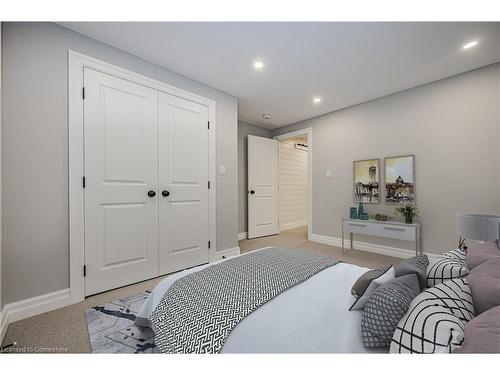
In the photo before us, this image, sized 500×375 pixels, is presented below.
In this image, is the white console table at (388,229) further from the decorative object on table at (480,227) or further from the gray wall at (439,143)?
the decorative object on table at (480,227)

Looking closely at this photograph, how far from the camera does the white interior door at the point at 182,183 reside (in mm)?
2547

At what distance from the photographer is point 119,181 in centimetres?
222

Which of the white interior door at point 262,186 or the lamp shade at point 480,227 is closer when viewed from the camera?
the lamp shade at point 480,227

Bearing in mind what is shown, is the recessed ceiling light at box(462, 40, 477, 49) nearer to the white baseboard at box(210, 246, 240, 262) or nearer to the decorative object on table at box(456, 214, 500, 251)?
the decorative object on table at box(456, 214, 500, 251)

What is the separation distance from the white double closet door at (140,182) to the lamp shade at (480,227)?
2.55m

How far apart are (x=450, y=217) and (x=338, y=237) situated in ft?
5.13

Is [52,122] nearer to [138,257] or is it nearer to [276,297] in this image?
[138,257]

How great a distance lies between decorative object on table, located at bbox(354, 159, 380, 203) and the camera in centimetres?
344

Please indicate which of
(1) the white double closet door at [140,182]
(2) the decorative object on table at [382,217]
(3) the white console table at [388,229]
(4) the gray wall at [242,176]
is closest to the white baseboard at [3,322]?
(1) the white double closet door at [140,182]

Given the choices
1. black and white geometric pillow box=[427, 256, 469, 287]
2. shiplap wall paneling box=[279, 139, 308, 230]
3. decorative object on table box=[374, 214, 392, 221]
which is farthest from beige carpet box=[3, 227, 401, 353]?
shiplap wall paneling box=[279, 139, 308, 230]

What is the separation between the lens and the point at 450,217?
2.80 meters

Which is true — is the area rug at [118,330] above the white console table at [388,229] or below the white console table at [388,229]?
below
